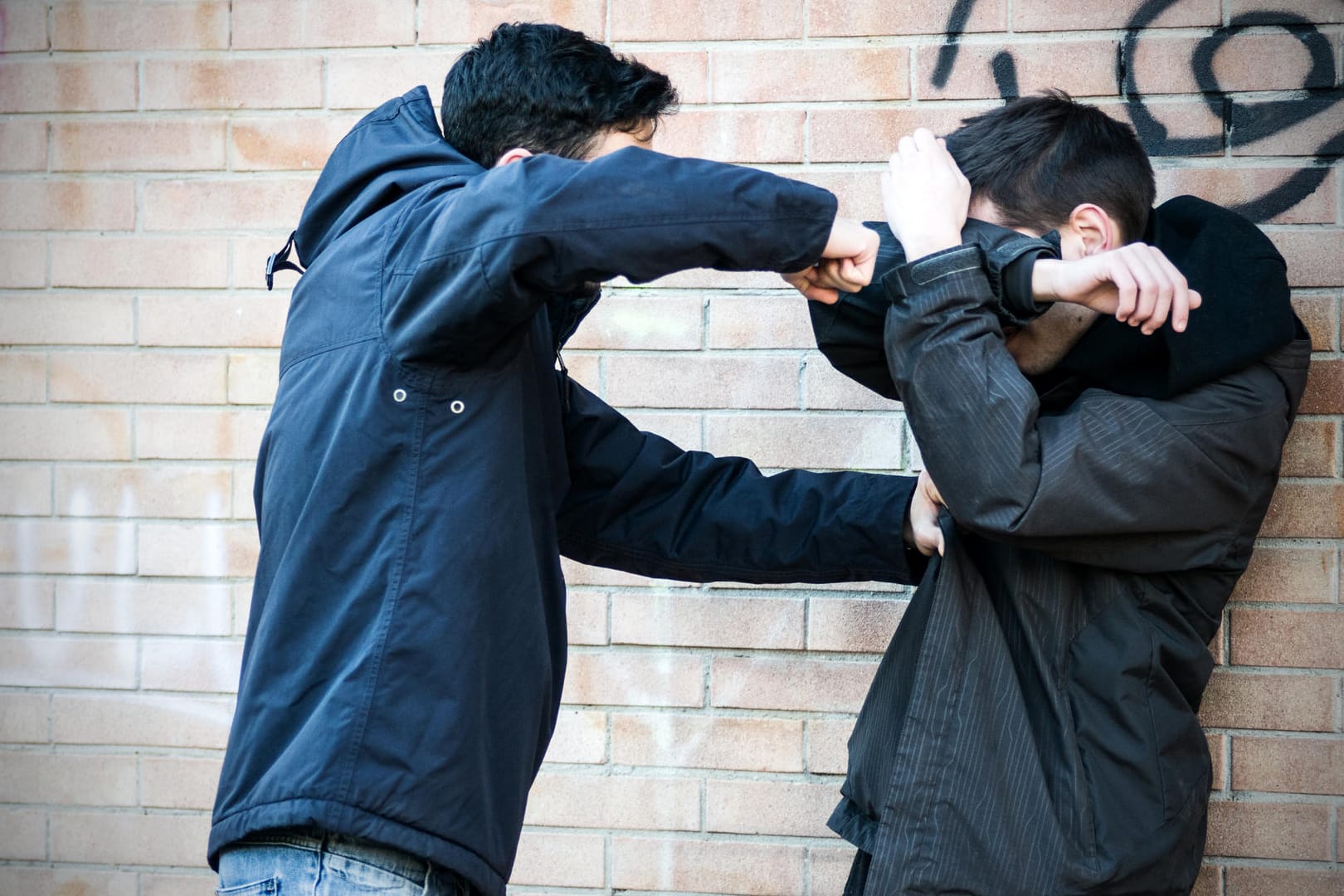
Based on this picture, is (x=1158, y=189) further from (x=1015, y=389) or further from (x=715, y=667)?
(x=715, y=667)

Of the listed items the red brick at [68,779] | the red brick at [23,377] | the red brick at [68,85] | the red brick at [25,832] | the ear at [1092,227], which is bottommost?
the red brick at [25,832]

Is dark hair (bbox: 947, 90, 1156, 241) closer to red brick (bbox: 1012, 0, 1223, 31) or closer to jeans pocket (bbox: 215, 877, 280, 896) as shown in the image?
red brick (bbox: 1012, 0, 1223, 31)

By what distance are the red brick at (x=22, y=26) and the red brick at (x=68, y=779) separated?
5.45 ft

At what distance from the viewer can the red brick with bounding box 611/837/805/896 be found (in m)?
2.72

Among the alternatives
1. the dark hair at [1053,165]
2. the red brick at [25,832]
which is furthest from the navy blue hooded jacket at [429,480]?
the red brick at [25,832]

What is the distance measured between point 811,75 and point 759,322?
541 millimetres

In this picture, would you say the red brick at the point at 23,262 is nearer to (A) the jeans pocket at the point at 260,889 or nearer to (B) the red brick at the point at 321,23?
(B) the red brick at the point at 321,23

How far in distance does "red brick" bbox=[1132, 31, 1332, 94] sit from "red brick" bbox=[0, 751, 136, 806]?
2734 millimetres

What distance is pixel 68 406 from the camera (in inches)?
114

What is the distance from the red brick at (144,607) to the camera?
286cm

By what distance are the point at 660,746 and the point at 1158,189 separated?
5.21 feet

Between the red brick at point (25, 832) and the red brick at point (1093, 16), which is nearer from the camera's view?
the red brick at point (1093, 16)

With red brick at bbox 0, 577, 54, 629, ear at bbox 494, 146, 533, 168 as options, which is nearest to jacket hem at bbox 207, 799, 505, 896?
ear at bbox 494, 146, 533, 168

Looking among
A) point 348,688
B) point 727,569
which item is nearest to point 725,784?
point 727,569
